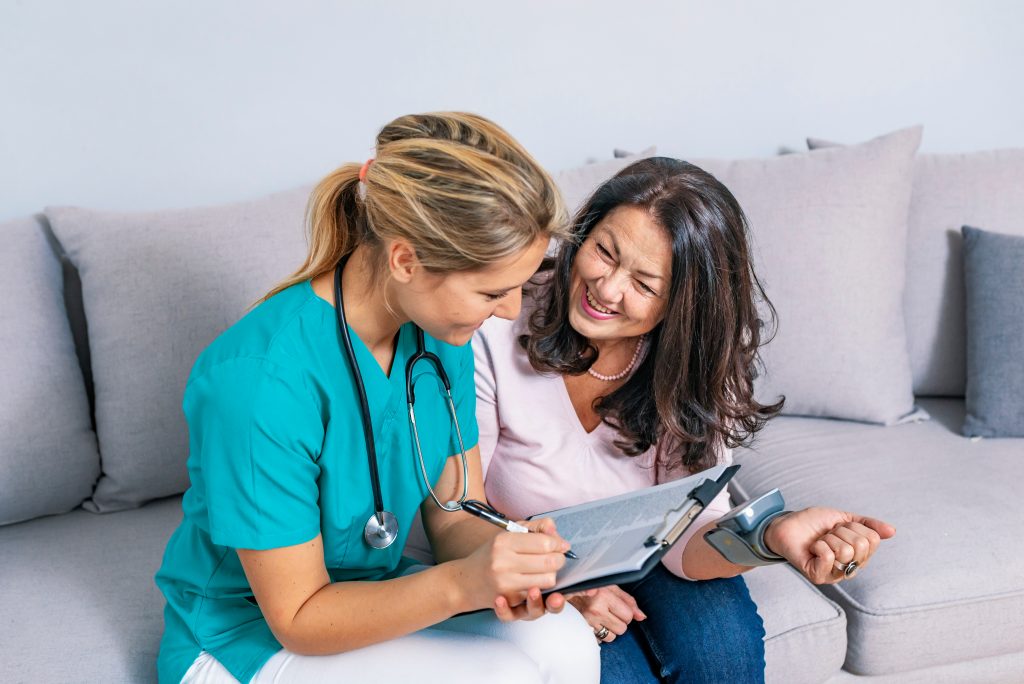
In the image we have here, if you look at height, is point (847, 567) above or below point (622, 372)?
below

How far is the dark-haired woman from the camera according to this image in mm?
1376

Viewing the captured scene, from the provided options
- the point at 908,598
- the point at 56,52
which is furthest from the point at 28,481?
the point at 908,598

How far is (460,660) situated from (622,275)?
573mm

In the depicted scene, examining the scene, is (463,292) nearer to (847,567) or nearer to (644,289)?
(644,289)

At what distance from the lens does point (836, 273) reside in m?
1.96

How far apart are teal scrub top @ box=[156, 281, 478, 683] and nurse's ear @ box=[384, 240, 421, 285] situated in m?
0.12

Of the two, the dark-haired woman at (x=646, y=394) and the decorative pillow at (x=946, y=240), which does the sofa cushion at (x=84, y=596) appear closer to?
the dark-haired woman at (x=646, y=394)

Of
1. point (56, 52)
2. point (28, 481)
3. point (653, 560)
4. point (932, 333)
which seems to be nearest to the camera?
point (653, 560)

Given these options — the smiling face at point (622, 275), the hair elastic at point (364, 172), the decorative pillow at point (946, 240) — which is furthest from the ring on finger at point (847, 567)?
the decorative pillow at point (946, 240)

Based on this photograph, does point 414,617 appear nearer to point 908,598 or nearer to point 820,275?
point 908,598

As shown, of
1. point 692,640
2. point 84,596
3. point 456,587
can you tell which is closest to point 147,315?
point 84,596

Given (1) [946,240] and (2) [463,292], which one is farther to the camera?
(1) [946,240]

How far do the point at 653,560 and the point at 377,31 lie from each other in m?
1.40

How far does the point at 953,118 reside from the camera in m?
2.42
